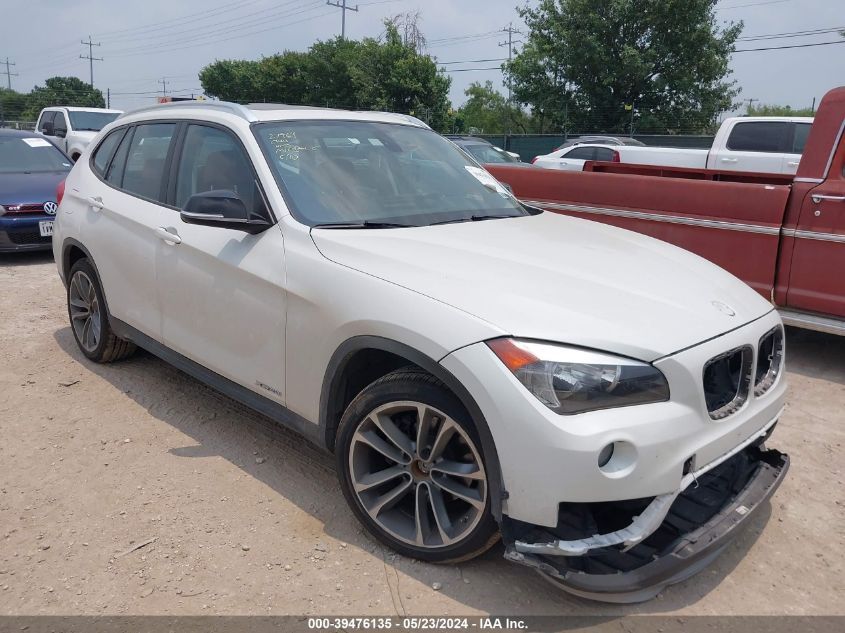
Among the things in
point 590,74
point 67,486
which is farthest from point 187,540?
point 590,74

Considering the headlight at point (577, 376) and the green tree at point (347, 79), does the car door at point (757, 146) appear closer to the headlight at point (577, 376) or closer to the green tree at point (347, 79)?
the headlight at point (577, 376)

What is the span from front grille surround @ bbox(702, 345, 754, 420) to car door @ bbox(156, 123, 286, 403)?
5.73 ft

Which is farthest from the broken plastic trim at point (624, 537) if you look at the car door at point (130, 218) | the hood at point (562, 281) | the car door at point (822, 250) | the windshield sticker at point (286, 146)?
the car door at point (822, 250)

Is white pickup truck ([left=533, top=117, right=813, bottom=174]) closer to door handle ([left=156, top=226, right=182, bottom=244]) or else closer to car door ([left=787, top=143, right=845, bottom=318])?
car door ([left=787, top=143, right=845, bottom=318])

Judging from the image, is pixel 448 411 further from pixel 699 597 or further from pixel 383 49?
pixel 383 49

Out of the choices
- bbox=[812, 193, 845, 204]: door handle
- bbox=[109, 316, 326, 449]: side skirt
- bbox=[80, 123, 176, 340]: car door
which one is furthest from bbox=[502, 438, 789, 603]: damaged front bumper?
bbox=[812, 193, 845, 204]: door handle

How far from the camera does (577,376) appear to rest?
2354mm

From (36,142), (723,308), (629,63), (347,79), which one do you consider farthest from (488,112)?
(723,308)

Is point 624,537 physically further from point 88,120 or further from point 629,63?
point 629,63

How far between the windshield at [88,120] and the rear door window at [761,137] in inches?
516

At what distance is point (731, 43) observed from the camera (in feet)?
110

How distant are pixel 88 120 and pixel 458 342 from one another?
1689 centimetres

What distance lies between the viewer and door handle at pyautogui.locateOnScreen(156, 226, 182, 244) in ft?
12.4

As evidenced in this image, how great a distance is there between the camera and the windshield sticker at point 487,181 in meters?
4.16
